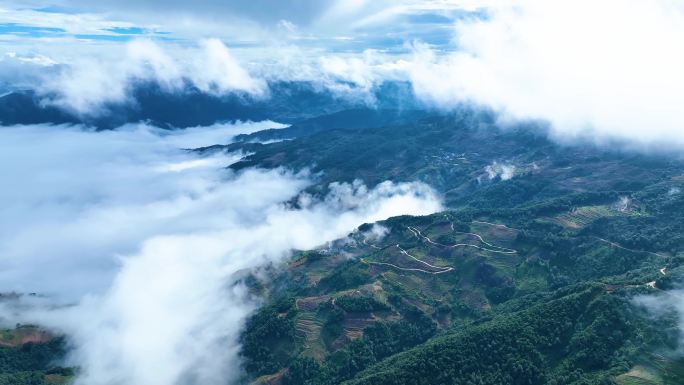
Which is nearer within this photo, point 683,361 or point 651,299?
point 683,361

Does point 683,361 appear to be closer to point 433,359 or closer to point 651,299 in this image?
point 651,299

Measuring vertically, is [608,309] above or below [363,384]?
above

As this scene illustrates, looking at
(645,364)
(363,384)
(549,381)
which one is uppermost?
(645,364)

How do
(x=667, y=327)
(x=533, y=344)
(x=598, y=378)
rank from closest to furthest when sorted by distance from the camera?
1. (x=598, y=378)
2. (x=667, y=327)
3. (x=533, y=344)

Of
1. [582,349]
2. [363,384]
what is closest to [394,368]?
[363,384]

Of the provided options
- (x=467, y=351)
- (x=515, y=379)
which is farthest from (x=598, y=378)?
(x=467, y=351)

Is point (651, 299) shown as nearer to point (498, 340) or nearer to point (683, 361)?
point (683, 361)

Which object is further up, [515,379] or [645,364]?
[645,364]

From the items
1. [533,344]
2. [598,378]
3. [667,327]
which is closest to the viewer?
[598,378]

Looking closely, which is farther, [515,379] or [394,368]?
[394,368]
